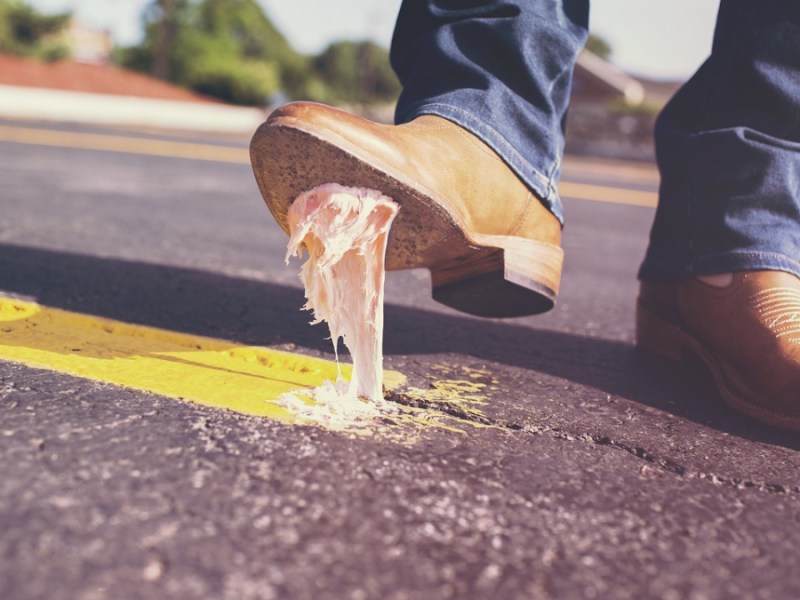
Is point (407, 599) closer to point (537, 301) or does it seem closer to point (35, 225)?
point (537, 301)

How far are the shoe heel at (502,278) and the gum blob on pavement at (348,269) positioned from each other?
23cm

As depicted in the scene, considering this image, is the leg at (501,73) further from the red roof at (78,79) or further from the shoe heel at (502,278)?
the red roof at (78,79)

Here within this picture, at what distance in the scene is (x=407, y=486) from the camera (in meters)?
0.93

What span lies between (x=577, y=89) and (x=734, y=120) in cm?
3766

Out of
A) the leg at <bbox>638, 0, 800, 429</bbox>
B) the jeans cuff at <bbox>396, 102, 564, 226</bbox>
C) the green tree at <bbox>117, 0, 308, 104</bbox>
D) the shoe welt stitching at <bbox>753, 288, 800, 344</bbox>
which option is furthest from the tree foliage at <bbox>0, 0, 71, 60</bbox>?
the shoe welt stitching at <bbox>753, 288, 800, 344</bbox>

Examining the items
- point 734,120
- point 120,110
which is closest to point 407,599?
point 734,120

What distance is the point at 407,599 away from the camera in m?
0.70

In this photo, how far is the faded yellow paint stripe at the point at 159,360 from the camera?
1.20 metres

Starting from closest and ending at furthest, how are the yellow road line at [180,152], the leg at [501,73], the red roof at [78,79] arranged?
the leg at [501,73], the yellow road line at [180,152], the red roof at [78,79]

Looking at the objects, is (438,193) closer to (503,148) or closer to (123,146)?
(503,148)

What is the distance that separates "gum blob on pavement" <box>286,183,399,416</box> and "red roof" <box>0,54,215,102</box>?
23848mm

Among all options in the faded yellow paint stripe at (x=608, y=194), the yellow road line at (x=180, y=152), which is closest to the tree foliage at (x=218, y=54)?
the yellow road line at (x=180, y=152)

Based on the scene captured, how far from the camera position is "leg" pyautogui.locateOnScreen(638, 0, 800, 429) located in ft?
4.49

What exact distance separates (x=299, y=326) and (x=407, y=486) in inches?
32.5
